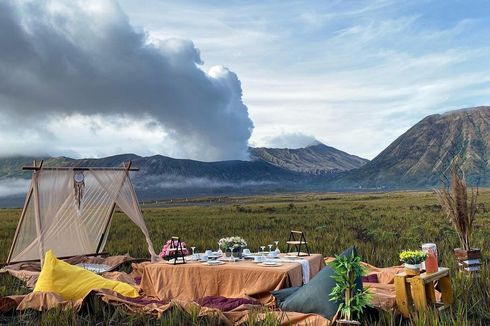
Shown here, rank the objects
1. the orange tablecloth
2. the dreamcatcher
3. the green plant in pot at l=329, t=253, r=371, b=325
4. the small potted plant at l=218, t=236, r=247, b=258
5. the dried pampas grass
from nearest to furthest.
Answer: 1. the green plant in pot at l=329, t=253, r=371, b=325
2. the orange tablecloth
3. the dried pampas grass
4. the small potted plant at l=218, t=236, r=247, b=258
5. the dreamcatcher

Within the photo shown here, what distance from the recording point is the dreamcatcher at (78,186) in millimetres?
12242

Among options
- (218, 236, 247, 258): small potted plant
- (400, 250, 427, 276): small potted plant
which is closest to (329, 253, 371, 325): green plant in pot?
(400, 250, 427, 276): small potted plant

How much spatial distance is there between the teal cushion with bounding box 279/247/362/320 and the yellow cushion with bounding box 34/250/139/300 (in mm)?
3292

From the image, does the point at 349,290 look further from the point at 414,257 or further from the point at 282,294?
the point at 282,294

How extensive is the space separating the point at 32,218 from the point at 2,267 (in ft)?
4.14

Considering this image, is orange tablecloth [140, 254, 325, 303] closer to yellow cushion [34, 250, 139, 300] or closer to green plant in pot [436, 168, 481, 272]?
yellow cushion [34, 250, 139, 300]

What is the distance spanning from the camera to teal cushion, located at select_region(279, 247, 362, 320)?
618 centimetres

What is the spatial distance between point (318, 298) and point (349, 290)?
58cm

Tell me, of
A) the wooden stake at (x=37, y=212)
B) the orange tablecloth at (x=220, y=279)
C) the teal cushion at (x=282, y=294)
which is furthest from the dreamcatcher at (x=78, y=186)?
the teal cushion at (x=282, y=294)

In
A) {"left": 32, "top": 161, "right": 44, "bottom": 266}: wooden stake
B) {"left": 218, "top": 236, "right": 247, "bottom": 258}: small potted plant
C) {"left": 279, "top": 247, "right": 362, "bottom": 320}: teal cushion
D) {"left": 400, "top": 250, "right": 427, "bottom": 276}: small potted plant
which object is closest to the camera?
{"left": 279, "top": 247, "right": 362, "bottom": 320}: teal cushion

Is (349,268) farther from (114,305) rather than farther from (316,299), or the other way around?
(114,305)

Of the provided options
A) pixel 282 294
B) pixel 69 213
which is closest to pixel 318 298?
pixel 282 294

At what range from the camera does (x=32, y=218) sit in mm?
11922

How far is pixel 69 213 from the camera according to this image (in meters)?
12.2
